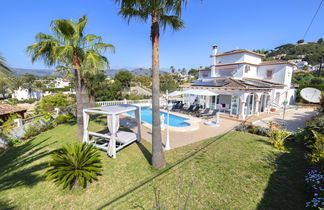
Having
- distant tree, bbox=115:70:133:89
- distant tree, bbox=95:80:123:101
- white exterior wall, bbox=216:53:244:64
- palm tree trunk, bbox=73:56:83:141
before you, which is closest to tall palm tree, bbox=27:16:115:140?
palm tree trunk, bbox=73:56:83:141

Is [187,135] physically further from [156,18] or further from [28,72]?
[28,72]

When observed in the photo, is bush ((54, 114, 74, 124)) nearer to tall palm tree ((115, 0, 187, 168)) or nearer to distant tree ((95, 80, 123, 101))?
distant tree ((95, 80, 123, 101))

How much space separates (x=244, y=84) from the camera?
47.5 ft

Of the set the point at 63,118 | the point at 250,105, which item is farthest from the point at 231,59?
the point at 63,118

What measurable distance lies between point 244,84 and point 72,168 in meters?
15.6

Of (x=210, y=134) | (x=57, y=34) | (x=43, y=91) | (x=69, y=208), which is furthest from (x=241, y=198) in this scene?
(x=43, y=91)

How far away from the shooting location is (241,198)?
13.1 feet

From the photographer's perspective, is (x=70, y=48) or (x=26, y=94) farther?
(x=26, y=94)

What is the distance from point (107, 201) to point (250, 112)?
15.4m

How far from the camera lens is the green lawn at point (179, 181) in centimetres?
394

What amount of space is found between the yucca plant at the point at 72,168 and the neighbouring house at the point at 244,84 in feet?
43.7

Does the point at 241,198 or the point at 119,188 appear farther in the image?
the point at 119,188

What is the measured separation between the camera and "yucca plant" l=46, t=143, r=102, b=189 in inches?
173

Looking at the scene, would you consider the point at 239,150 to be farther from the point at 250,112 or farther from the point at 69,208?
the point at 250,112
